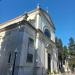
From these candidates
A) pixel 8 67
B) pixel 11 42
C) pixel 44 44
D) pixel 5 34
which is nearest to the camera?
pixel 8 67

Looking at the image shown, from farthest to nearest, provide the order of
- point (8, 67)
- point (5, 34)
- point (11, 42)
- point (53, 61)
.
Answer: point (53, 61) → point (5, 34) → point (11, 42) → point (8, 67)

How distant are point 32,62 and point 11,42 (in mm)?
4355

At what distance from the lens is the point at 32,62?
16344 millimetres

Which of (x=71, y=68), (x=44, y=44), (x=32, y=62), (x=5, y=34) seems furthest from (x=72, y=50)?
(x=5, y=34)

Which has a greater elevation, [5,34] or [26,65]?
[5,34]

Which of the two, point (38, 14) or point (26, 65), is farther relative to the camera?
point (38, 14)

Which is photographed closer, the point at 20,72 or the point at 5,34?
the point at 20,72

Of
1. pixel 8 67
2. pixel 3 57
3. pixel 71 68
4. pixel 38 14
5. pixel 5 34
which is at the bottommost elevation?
pixel 71 68

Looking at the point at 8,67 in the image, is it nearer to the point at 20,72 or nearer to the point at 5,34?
the point at 20,72

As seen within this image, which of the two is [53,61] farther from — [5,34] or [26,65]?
[5,34]

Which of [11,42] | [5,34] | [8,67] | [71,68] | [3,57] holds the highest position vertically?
[5,34]

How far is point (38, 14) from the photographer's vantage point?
68.3 ft

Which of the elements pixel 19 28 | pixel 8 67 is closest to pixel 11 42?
pixel 19 28

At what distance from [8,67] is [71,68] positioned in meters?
25.0
